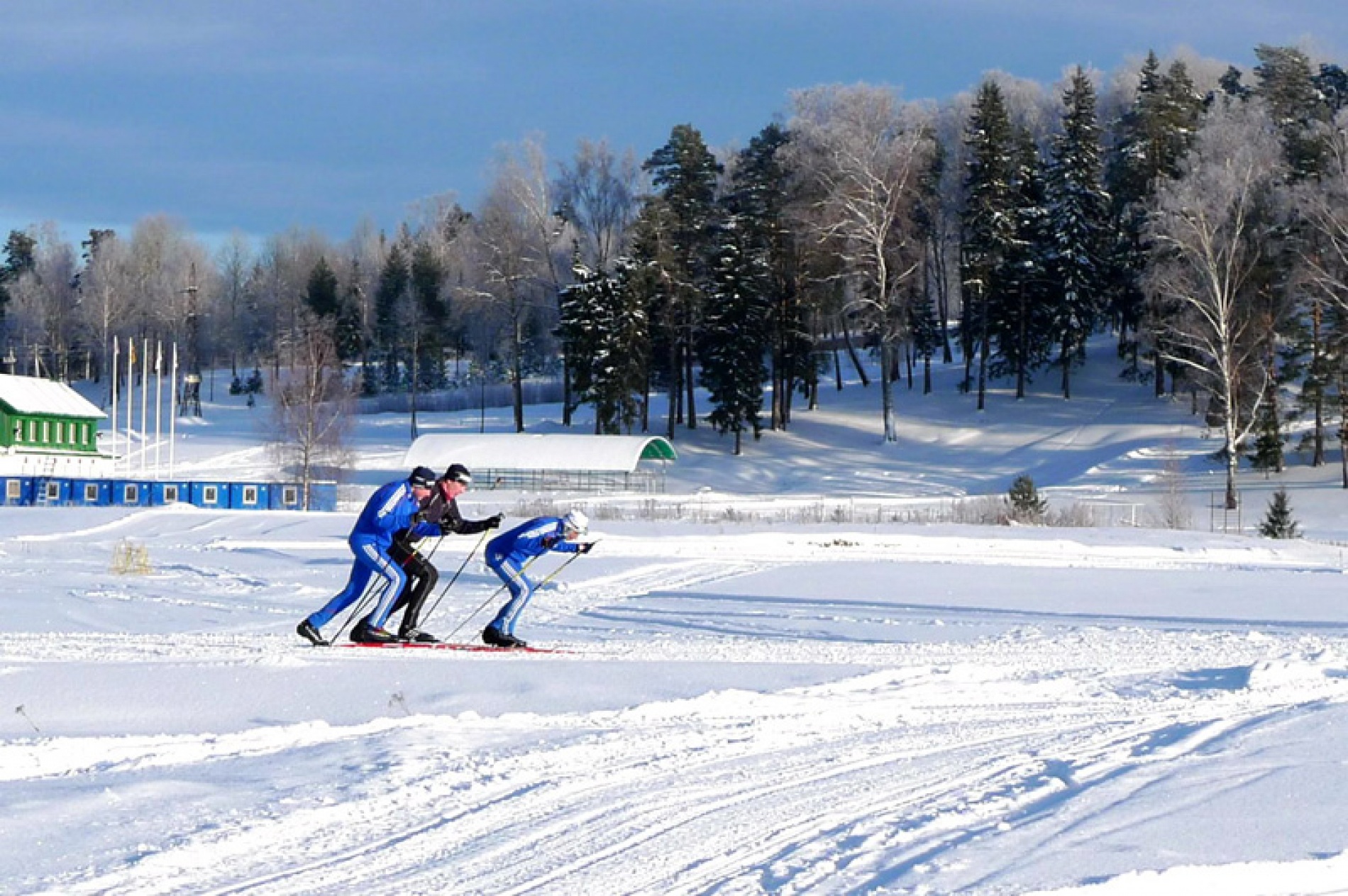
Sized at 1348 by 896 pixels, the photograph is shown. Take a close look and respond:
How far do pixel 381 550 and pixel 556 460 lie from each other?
39920mm

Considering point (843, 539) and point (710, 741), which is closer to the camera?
point (710, 741)

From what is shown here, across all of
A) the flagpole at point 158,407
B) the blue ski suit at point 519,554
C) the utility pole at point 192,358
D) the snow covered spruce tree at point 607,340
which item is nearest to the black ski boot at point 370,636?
the blue ski suit at point 519,554

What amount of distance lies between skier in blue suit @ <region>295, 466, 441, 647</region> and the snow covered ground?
23.7 inches

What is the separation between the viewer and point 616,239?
6359 cm

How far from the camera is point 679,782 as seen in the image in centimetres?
758

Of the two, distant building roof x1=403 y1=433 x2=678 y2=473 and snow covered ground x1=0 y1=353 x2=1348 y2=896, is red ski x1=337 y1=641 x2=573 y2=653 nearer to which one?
snow covered ground x1=0 y1=353 x2=1348 y2=896

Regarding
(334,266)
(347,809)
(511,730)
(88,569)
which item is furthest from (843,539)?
(334,266)

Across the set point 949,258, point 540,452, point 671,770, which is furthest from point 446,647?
point 949,258

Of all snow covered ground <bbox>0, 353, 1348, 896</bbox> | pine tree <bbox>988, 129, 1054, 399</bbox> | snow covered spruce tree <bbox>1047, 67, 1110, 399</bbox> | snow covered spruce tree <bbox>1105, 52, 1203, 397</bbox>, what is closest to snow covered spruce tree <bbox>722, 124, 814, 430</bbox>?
pine tree <bbox>988, 129, 1054, 399</bbox>

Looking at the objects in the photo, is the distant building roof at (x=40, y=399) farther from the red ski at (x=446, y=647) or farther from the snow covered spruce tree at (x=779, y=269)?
the red ski at (x=446, y=647)

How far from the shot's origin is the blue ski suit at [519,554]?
13586mm

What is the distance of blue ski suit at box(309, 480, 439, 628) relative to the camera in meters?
13.3

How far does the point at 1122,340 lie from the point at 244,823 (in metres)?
59.1

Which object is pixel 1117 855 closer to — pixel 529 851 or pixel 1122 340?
pixel 529 851
